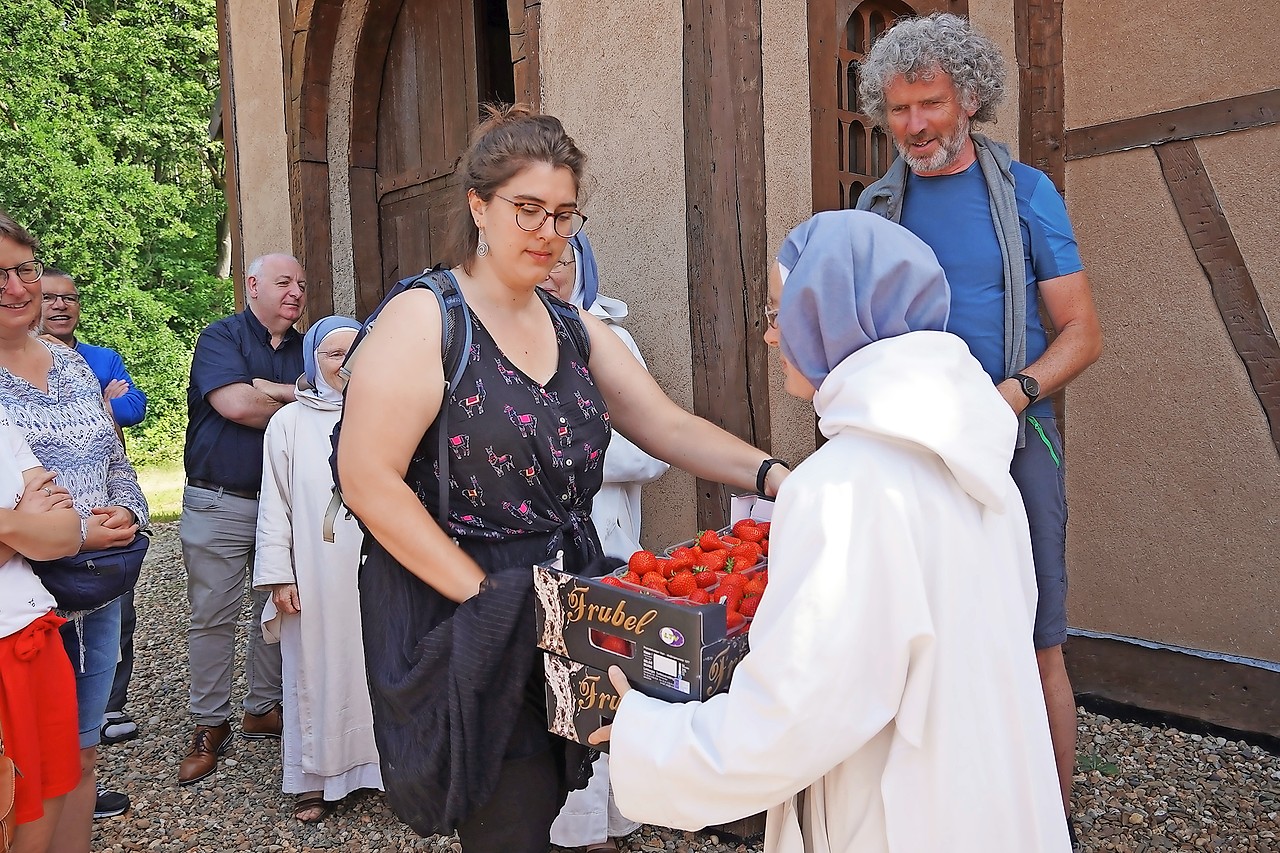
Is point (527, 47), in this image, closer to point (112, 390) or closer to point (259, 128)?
point (112, 390)

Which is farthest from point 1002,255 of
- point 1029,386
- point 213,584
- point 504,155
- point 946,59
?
point 213,584

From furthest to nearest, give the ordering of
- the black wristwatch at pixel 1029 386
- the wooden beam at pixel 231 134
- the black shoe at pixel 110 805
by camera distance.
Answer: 1. the wooden beam at pixel 231 134
2. the black shoe at pixel 110 805
3. the black wristwatch at pixel 1029 386

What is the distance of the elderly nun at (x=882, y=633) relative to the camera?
46.3 inches

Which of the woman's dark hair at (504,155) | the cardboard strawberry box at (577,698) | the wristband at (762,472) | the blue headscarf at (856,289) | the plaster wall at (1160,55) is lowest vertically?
the cardboard strawberry box at (577,698)

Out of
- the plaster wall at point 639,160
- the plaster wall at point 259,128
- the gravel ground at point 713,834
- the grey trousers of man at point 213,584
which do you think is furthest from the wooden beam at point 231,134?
the plaster wall at point 639,160

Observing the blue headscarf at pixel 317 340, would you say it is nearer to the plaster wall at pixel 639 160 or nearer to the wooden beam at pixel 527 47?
the plaster wall at pixel 639 160

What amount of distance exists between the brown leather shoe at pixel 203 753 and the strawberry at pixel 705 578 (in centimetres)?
305

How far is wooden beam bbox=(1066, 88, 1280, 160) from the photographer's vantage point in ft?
11.5

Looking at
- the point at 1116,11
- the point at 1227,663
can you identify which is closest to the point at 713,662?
the point at 1227,663

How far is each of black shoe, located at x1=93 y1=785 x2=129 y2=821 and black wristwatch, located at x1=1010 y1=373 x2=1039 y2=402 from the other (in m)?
3.47

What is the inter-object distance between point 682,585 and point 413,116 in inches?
174

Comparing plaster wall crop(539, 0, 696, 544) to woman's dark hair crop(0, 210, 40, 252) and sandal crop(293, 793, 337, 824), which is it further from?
woman's dark hair crop(0, 210, 40, 252)

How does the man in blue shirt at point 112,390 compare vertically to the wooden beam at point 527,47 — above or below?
below

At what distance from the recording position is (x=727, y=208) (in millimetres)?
3002
